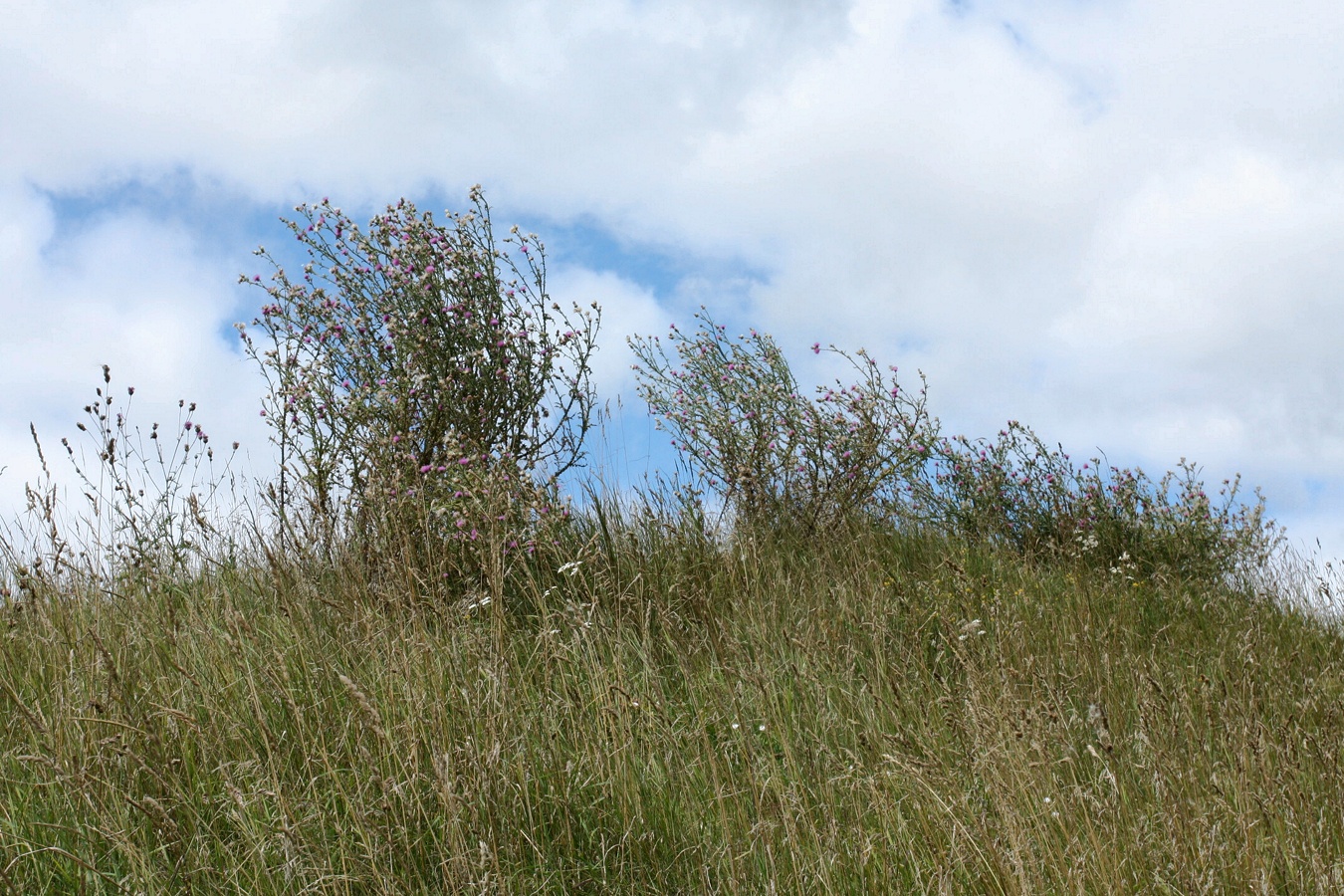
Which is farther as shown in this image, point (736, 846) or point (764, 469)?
point (764, 469)

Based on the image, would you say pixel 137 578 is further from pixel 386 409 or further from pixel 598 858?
pixel 598 858

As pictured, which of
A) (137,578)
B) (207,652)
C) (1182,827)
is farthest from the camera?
(137,578)

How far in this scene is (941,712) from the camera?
11.3 feet

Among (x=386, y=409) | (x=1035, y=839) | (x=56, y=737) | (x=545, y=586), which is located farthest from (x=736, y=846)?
(x=386, y=409)

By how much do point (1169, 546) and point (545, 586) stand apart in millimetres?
5438

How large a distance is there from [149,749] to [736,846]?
1.62m

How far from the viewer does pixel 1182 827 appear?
2.30m

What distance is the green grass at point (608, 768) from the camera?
2385mm

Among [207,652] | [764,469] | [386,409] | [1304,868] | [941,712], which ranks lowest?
[1304,868]

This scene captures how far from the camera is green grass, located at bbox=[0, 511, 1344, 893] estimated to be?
2.38 metres

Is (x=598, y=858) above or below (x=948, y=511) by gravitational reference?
below

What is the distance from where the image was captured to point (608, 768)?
286 cm

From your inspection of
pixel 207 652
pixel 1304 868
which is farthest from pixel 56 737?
pixel 1304 868

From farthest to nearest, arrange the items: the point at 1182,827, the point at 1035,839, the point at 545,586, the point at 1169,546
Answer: the point at 1169,546
the point at 545,586
the point at 1035,839
the point at 1182,827
